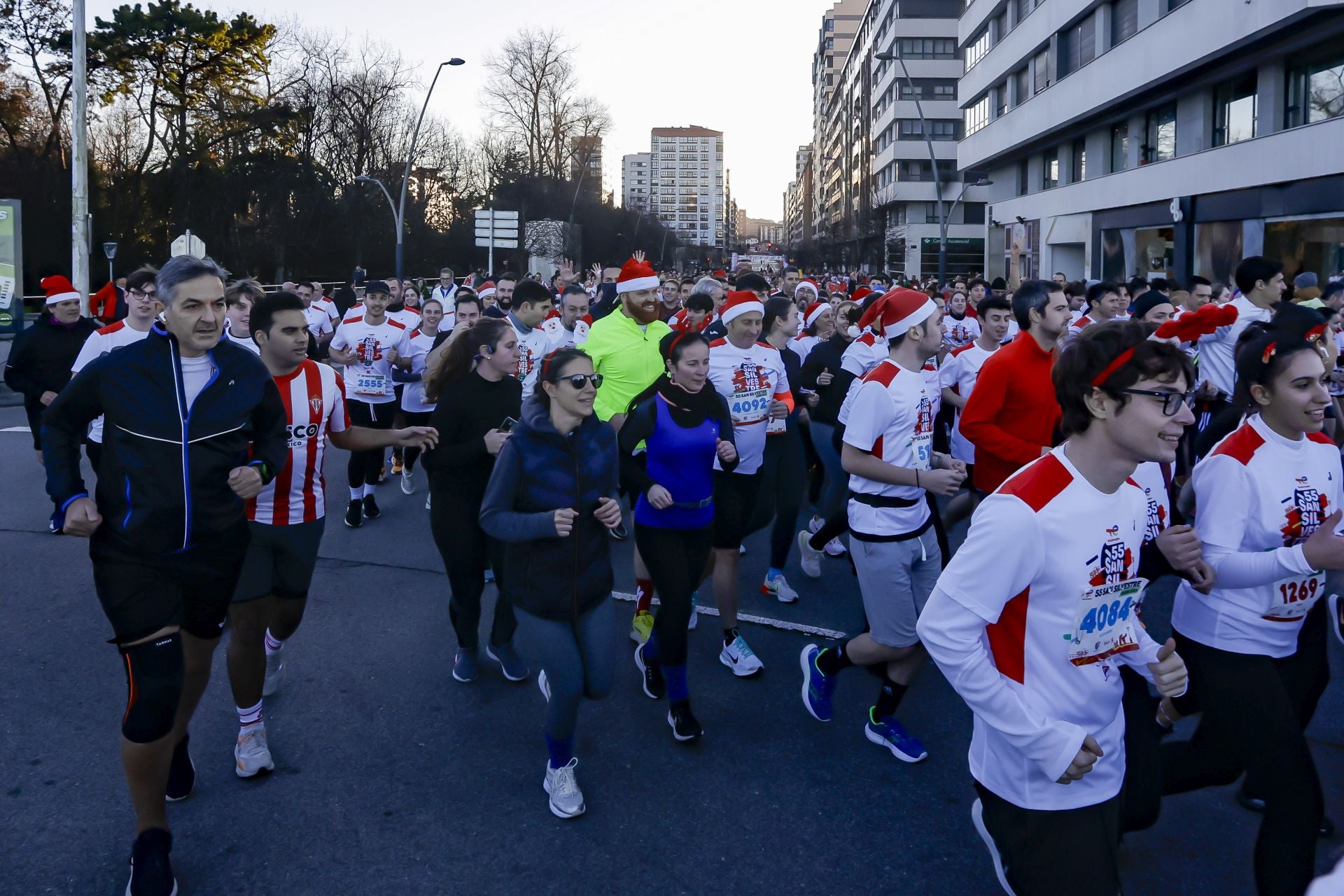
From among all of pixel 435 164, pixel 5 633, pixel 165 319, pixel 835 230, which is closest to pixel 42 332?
pixel 5 633

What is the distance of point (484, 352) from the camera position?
523cm

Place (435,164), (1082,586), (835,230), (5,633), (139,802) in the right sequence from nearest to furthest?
(1082,586) → (139,802) → (5,633) → (435,164) → (835,230)

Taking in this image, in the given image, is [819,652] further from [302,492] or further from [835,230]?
[835,230]

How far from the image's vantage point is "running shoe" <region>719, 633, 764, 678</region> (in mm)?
5418

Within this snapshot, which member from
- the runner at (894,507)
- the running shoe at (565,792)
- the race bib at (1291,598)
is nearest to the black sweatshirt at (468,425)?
the running shoe at (565,792)

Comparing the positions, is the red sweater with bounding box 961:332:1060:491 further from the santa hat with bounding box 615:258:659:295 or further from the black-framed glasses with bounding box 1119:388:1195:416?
the black-framed glasses with bounding box 1119:388:1195:416

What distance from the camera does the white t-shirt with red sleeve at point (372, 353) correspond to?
9.55 m

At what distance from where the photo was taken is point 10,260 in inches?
696

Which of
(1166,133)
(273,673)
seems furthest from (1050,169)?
(273,673)

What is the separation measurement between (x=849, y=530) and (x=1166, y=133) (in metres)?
29.5

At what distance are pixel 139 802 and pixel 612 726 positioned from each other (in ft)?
6.67

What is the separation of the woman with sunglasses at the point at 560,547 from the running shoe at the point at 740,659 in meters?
1.46

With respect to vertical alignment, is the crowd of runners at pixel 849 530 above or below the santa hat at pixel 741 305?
below

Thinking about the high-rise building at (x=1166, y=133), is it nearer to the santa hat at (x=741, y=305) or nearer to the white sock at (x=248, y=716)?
the santa hat at (x=741, y=305)
